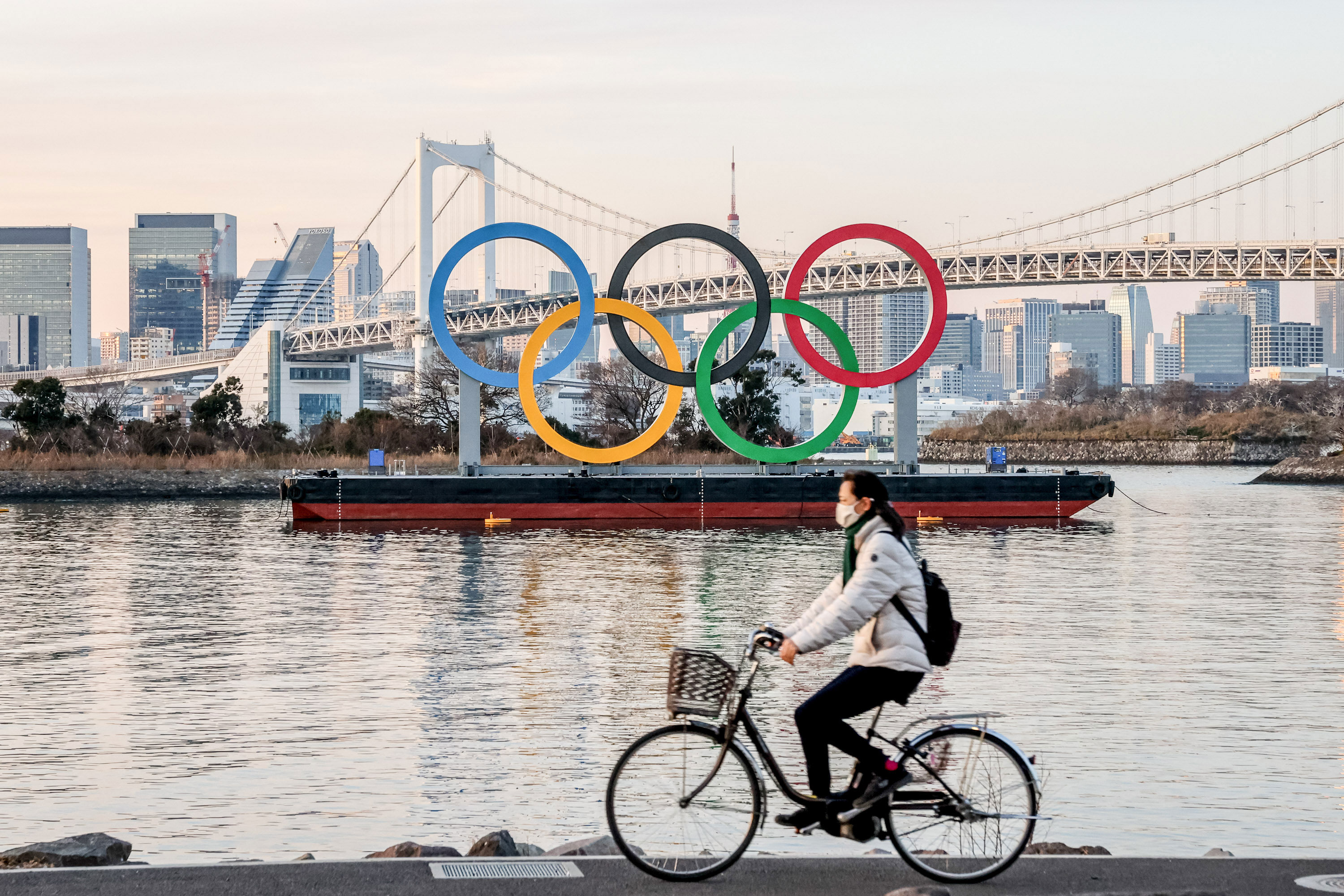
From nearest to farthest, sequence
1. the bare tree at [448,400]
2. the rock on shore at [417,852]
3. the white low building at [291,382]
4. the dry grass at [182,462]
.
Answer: the rock on shore at [417,852] → the dry grass at [182,462] → the bare tree at [448,400] → the white low building at [291,382]

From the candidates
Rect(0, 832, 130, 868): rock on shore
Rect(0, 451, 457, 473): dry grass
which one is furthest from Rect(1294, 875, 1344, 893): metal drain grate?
Rect(0, 451, 457, 473): dry grass

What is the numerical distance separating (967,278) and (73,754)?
66.6 m

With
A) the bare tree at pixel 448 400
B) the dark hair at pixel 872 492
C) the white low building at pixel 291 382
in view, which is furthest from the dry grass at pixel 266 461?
the dark hair at pixel 872 492

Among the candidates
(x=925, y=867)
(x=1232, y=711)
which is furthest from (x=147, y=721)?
(x=1232, y=711)

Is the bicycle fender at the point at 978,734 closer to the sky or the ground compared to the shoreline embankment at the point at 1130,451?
closer to the ground

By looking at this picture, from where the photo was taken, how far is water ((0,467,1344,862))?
8.58m

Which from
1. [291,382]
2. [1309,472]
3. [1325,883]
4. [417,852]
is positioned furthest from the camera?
[291,382]

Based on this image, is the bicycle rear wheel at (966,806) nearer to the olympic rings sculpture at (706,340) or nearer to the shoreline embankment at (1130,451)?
the olympic rings sculpture at (706,340)

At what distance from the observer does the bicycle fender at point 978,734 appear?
21.2ft

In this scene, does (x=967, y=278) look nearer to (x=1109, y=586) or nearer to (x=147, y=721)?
(x=1109, y=586)

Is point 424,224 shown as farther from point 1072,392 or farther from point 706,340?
point 1072,392

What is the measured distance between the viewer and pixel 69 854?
22.0ft

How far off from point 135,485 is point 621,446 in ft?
77.2

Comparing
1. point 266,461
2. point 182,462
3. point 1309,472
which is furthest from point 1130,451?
point 182,462
